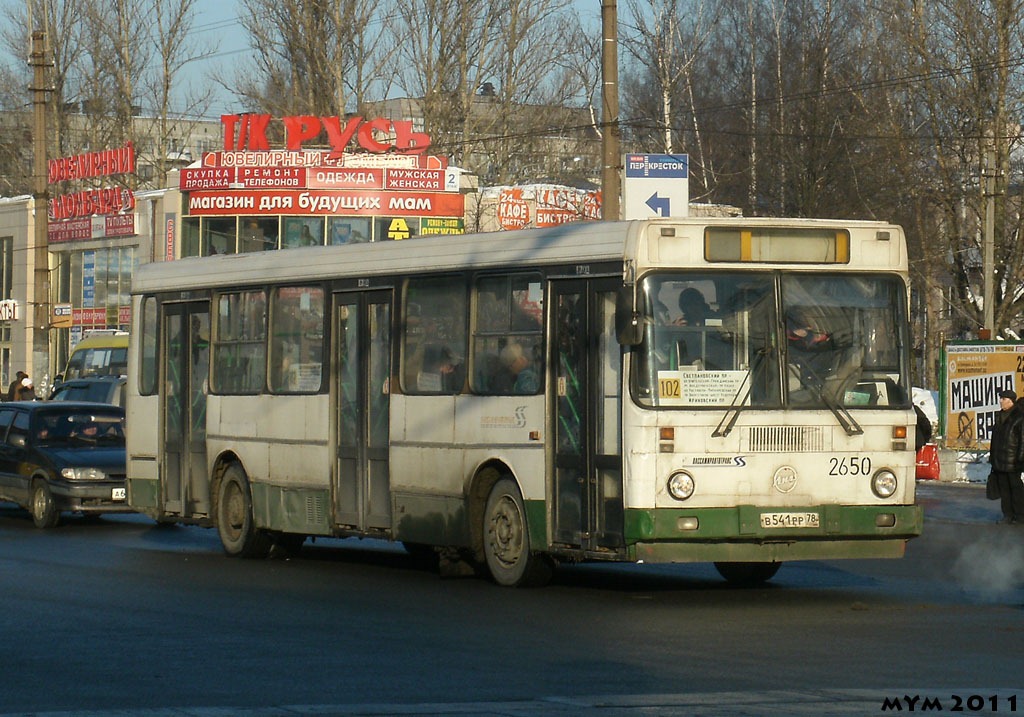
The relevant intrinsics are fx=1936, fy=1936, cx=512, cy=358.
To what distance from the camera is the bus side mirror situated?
42.7 feet

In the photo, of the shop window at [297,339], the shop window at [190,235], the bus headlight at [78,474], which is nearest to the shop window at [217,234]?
the shop window at [190,235]

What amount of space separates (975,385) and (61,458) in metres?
14.0

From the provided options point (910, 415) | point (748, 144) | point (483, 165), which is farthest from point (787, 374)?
point (483, 165)

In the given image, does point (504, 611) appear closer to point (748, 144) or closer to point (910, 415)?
point (910, 415)

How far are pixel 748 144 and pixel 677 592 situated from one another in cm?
5388

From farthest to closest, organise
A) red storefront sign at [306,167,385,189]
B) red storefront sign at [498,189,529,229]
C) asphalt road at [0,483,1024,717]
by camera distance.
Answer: red storefront sign at [498,189,529,229], red storefront sign at [306,167,385,189], asphalt road at [0,483,1024,717]

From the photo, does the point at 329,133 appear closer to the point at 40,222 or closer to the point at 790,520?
the point at 40,222

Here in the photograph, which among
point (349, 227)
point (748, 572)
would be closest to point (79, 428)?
point (748, 572)

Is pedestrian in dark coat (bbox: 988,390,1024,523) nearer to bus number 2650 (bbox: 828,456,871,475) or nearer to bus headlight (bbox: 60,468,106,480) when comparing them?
bus number 2650 (bbox: 828,456,871,475)

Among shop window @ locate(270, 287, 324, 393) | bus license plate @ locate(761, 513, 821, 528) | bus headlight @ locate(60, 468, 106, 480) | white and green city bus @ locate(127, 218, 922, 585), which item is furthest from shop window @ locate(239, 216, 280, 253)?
bus license plate @ locate(761, 513, 821, 528)

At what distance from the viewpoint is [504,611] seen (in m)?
13.0

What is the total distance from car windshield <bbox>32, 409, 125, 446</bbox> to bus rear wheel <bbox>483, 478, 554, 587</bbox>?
33.1 ft

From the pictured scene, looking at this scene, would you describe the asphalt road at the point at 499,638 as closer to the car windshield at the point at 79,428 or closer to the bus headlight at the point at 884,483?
the bus headlight at the point at 884,483

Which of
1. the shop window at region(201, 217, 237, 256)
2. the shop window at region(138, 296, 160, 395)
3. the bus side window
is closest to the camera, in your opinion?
the bus side window
